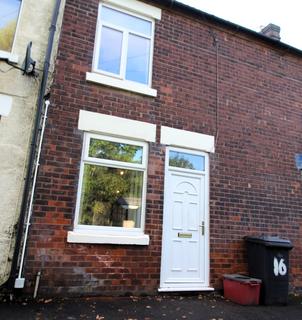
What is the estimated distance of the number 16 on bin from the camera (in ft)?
19.7

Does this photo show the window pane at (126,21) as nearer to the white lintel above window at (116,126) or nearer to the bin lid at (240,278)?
the white lintel above window at (116,126)

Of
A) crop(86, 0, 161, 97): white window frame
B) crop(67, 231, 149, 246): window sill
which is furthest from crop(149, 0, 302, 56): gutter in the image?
crop(67, 231, 149, 246): window sill

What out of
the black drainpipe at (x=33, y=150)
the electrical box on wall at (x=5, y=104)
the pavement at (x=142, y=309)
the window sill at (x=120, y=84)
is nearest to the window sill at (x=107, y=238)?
the black drainpipe at (x=33, y=150)

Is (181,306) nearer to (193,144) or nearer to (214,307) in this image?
(214,307)

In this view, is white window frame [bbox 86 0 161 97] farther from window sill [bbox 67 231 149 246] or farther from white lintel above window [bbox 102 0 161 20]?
window sill [bbox 67 231 149 246]

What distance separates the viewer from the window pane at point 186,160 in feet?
21.9

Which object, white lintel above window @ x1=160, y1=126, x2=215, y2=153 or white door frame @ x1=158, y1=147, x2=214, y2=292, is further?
white lintel above window @ x1=160, y1=126, x2=215, y2=153

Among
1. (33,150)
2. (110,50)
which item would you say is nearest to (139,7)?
(110,50)

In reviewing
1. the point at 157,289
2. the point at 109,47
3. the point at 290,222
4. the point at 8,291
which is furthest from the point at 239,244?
the point at 109,47

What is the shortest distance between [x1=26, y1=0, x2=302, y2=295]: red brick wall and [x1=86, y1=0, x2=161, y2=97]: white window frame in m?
0.14

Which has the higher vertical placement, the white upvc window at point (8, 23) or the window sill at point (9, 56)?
the white upvc window at point (8, 23)

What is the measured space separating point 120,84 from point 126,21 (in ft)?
5.14

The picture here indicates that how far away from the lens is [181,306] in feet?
17.4

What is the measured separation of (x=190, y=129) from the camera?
6.88 m
